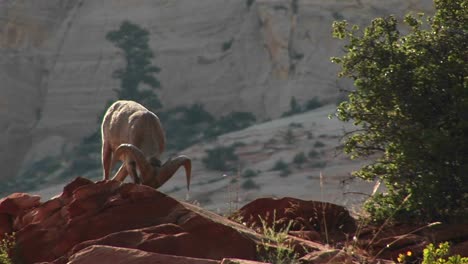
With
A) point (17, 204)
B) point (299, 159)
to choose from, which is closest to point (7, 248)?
point (17, 204)

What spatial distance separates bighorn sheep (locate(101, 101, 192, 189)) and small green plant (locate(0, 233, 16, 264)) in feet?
8.85

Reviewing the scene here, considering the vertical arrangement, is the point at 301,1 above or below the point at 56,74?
above

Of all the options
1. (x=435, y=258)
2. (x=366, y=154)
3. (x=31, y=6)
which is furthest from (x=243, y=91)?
(x=435, y=258)

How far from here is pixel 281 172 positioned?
167 feet

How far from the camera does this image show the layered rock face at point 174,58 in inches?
2375

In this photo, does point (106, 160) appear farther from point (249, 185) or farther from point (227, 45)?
point (227, 45)

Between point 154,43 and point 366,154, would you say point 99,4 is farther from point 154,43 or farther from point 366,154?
point 366,154

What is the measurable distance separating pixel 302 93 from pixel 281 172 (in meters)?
9.30

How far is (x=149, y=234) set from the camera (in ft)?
27.8

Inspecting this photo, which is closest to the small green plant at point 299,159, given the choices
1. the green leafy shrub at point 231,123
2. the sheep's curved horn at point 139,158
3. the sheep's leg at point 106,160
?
the green leafy shrub at point 231,123

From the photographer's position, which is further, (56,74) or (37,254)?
(56,74)

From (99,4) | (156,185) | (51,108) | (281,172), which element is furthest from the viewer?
(99,4)

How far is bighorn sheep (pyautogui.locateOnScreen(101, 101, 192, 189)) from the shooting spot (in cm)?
1198

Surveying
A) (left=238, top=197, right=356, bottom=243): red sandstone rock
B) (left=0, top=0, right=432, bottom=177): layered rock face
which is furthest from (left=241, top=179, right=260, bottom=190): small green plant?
(left=238, top=197, right=356, bottom=243): red sandstone rock
